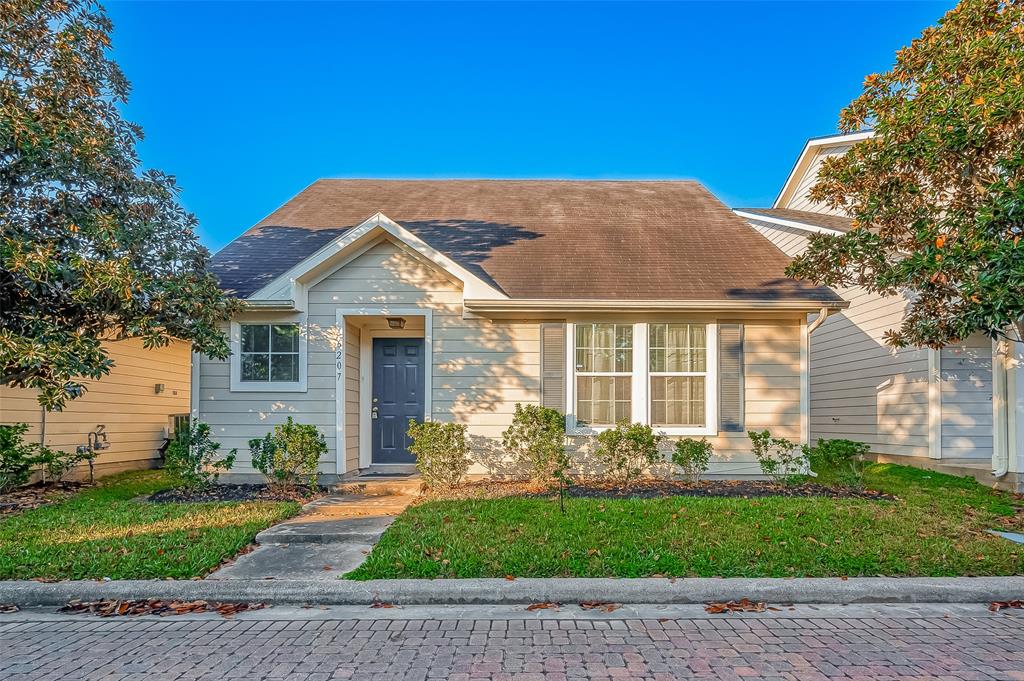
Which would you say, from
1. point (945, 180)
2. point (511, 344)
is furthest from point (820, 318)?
point (511, 344)

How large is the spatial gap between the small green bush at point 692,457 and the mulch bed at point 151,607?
5.80m

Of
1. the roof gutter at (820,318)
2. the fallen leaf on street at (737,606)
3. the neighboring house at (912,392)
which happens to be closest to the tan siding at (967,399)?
the neighboring house at (912,392)

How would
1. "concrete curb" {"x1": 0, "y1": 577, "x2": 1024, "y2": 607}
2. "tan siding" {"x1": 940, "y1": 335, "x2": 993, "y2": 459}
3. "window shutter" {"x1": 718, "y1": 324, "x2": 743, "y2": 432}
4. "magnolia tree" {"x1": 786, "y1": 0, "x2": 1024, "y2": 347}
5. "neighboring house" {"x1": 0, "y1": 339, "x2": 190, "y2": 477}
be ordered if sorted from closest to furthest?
"concrete curb" {"x1": 0, "y1": 577, "x2": 1024, "y2": 607} → "magnolia tree" {"x1": 786, "y1": 0, "x2": 1024, "y2": 347} → "window shutter" {"x1": 718, "y1": 324, "x2": 743, "y2": 432} → "neighboring house" {"x1": 0, "y1": 339, "x2": 190, "y2": 477} → "tan siding" {"x1": 940, "y1": 335, "x2": 993, "y2": 459}

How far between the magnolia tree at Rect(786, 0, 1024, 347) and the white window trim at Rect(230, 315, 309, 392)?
709cm

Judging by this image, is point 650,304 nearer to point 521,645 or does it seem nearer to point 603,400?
point 603,400

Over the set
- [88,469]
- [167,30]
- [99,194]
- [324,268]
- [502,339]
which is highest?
[167,30]

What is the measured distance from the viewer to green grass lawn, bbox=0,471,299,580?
4.90 meters

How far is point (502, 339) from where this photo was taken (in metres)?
9.07

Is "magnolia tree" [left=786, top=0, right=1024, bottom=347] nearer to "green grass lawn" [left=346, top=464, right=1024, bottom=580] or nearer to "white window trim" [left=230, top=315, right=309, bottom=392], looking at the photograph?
"green grass lawn" [left=346, top=464, right=1024, bottom=580]

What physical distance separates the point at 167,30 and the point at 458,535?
41.1ft

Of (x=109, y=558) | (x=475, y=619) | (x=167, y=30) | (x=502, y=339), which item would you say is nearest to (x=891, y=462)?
(x=502, y=339)

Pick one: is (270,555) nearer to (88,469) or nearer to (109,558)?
(109,558)

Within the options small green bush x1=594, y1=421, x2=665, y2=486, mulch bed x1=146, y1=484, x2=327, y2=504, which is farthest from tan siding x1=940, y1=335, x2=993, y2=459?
mulch bed x1=146, y1=484, x2=327, y2=504

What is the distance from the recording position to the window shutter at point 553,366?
8.97m
